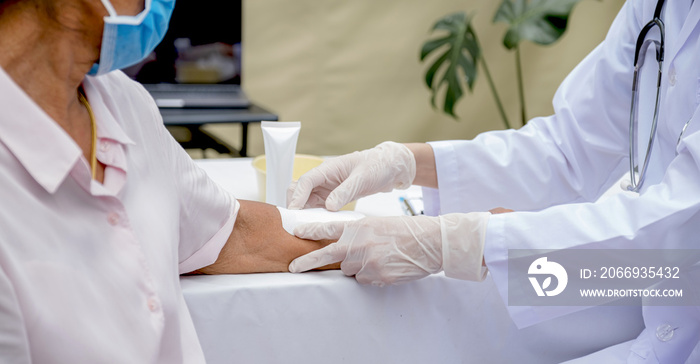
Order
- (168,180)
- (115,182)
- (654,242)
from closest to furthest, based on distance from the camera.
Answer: (115,182) < (168,180) < (654,242)

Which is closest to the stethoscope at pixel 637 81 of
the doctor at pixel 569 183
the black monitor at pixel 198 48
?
the doctor at pixel 569 183

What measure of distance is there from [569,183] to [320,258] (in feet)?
2.21

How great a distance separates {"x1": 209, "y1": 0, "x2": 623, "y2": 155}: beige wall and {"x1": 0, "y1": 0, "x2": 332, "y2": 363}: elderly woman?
2.50 metres

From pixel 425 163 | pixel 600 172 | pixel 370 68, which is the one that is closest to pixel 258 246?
pixel 425 163

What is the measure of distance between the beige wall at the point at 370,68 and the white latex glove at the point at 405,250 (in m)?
2.39

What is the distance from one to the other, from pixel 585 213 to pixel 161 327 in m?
0.74

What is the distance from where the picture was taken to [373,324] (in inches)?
41.3

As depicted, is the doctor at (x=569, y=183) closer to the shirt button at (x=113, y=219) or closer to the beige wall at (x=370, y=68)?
the shirt button at (x=113, y=219)

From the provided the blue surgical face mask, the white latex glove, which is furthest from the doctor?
the blue surgical face mask

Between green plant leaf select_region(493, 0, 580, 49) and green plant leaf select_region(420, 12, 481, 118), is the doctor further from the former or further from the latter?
green plant leaf select_region(420, 12, 481, 118)

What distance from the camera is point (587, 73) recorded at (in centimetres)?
144

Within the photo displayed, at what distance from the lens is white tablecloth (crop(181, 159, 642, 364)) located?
997 mm

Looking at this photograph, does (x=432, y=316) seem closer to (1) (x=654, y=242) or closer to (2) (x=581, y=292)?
(2) (x=581, y=292)

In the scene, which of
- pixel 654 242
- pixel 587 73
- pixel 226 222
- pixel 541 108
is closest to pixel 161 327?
pixel 226 222
